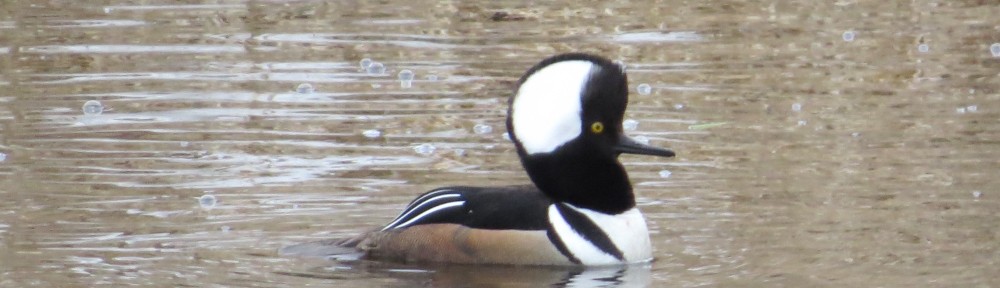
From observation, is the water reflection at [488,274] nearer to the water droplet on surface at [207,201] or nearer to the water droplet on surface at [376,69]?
the water droplet on surface at [207,201]

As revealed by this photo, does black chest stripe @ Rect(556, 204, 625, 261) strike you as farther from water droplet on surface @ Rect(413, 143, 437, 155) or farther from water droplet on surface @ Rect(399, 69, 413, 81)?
water droplet on surface @ Rect(399, 69, 413, 81)

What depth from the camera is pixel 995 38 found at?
1480cm

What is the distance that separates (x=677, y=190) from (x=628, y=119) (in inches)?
89.1

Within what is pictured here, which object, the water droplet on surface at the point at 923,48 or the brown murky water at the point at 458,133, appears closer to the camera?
the brown murky water at the point at 458,133

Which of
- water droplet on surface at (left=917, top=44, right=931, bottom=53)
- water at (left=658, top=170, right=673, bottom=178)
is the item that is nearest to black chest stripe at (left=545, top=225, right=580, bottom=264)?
water at (left=658, top=170, right=673, bottom=178)

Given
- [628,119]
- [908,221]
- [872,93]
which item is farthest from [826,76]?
[908,221]

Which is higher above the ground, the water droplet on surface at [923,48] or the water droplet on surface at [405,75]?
the water droplet on surface at [405,75]

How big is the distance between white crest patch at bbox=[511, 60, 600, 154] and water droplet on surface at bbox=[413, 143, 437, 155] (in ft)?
9.40

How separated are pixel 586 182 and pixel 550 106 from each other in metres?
0.51

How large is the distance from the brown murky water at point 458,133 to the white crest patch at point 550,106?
585 mm

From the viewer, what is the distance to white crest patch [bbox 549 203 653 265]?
8172 millimetres

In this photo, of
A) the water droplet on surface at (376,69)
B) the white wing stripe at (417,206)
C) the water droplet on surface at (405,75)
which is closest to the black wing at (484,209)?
the white wing stripe at (417,206)

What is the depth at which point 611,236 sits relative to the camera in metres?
8.23

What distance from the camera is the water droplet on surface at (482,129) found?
11594 mm
